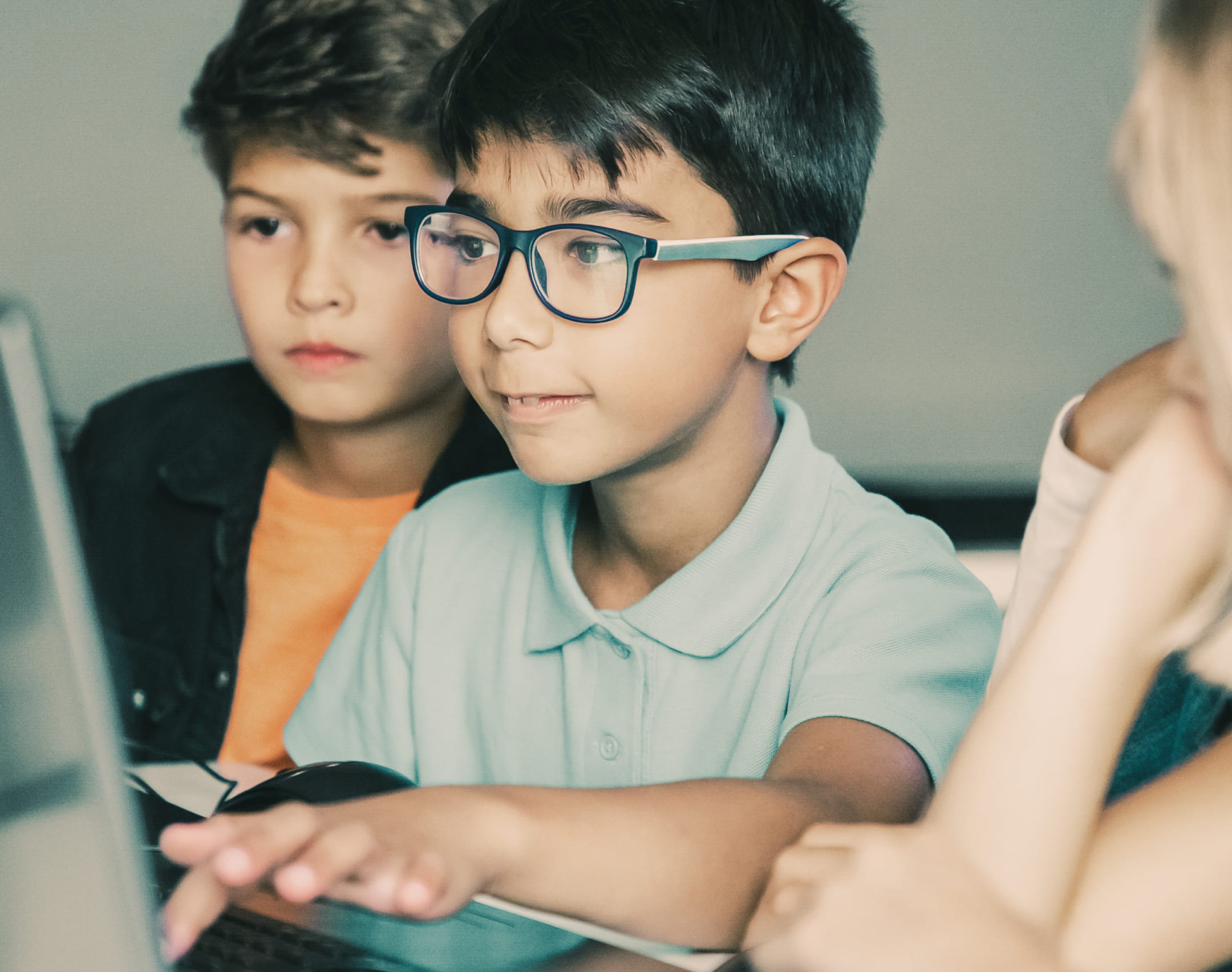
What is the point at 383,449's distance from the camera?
4.37ft

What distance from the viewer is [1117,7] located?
135 cm

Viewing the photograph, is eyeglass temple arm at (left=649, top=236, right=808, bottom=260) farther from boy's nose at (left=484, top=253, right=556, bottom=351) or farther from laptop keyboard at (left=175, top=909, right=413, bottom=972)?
laptop keyboard at (left=175, top=909, right=413, bottom=972)

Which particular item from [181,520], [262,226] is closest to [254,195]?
[262,226]

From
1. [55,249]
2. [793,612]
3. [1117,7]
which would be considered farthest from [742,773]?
[55,249]

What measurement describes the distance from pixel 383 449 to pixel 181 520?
296 mm

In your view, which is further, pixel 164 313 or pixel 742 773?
pixel 164 313

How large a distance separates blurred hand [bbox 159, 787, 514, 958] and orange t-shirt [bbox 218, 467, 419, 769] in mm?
751

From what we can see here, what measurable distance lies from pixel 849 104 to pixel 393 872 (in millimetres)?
729

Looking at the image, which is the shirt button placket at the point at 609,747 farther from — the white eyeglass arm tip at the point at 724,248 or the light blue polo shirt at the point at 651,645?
the white eyeglass arm tip at the point at 724,248

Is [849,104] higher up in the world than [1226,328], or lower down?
higher up

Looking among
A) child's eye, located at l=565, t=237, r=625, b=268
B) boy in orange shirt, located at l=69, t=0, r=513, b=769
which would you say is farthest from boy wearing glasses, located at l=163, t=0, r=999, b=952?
boy in orange shirt, located at l=69, t=0, r=513, b=769

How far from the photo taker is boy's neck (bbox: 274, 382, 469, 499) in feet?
4.35

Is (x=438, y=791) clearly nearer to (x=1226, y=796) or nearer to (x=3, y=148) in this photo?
(x=1226, y=796)

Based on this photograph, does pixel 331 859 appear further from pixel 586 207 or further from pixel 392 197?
pixel 392 197
